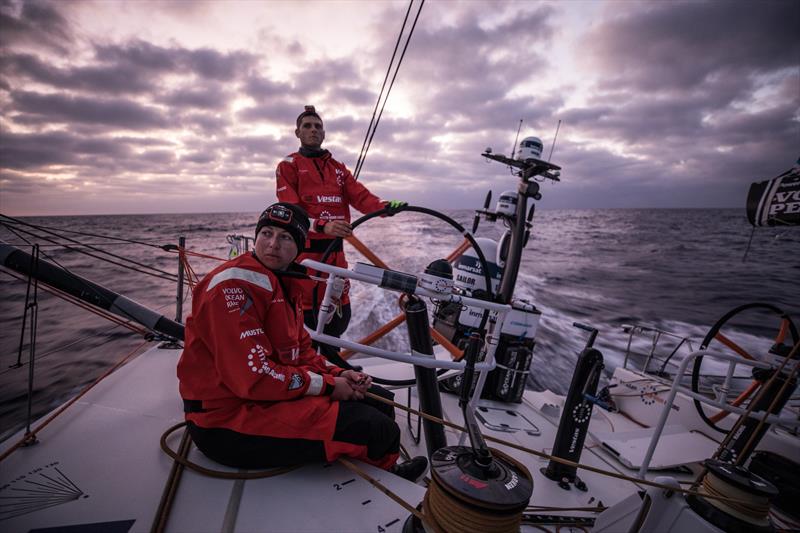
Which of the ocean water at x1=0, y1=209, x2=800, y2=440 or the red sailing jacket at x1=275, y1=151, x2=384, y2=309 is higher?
the red sailing jacket at x1=275, y1=151, x2=384, y2=309

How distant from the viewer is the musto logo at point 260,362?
1.36 metres

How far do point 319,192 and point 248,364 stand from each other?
1784 millimetres

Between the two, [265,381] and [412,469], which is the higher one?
[265,381]

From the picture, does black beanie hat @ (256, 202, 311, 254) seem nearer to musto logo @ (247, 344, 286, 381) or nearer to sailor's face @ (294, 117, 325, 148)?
musto logo @ (247, 344, 286, 381)

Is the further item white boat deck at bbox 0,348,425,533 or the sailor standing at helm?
the sailor standing at helm

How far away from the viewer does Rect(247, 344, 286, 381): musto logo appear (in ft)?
4.47

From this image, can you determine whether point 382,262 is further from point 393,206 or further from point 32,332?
point 32,332

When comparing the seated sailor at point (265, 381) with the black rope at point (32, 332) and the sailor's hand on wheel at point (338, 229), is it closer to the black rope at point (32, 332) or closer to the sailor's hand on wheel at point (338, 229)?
the sailor's hand on wheel at point (338, 229)

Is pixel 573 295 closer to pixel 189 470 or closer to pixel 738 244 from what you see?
pixel 189 470

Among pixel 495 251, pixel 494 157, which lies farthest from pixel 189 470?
pixel 494 157

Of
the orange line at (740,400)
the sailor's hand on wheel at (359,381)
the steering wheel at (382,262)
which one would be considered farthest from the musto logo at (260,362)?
the orange line at (740,400)

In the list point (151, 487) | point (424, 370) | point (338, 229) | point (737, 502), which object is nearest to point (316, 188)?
point (338, 229)

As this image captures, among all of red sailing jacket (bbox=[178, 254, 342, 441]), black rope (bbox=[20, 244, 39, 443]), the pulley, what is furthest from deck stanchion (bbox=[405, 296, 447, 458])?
black rope (bbox=[20, 244, 39, 443])

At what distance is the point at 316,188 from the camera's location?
281cm
